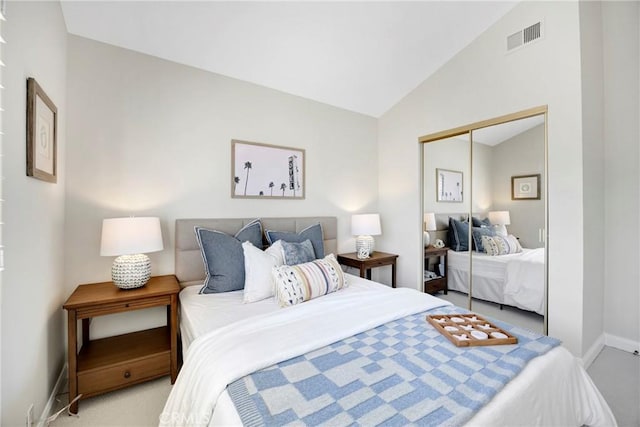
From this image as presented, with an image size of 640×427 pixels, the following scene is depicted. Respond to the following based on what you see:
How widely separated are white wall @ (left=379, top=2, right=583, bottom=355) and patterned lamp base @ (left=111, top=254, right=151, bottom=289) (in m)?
2.82

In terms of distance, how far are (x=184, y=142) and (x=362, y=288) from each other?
6.49 feet

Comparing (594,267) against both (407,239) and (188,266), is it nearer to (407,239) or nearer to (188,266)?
(407,239)

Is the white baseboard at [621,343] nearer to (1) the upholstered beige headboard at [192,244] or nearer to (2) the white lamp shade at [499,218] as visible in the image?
(2) the white lamp shade at [499,218]

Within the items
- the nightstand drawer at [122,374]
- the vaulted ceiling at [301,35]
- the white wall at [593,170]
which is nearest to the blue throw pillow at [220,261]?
the nightstand drawer at [122,374]

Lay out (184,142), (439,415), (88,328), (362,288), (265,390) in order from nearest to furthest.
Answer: (439,415), (265,390), (88,328), (362,288), (184,142)

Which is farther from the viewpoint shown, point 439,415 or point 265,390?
point 265,390

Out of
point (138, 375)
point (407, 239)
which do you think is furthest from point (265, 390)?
point (407, 239)

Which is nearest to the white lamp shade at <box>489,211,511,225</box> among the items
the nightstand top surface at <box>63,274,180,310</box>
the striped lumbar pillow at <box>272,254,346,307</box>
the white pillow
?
the striped lumbar pillow at <box>272,254,346,307</box>

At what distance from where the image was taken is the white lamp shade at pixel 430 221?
334cm

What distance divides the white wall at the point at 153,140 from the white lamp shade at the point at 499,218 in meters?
1.90

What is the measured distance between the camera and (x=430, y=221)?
3363 millimetres

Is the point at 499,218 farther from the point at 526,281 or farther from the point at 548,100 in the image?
Answer: the point at 548,100

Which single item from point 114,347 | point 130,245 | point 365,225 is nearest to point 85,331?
point 114,347

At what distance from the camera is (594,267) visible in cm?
243
